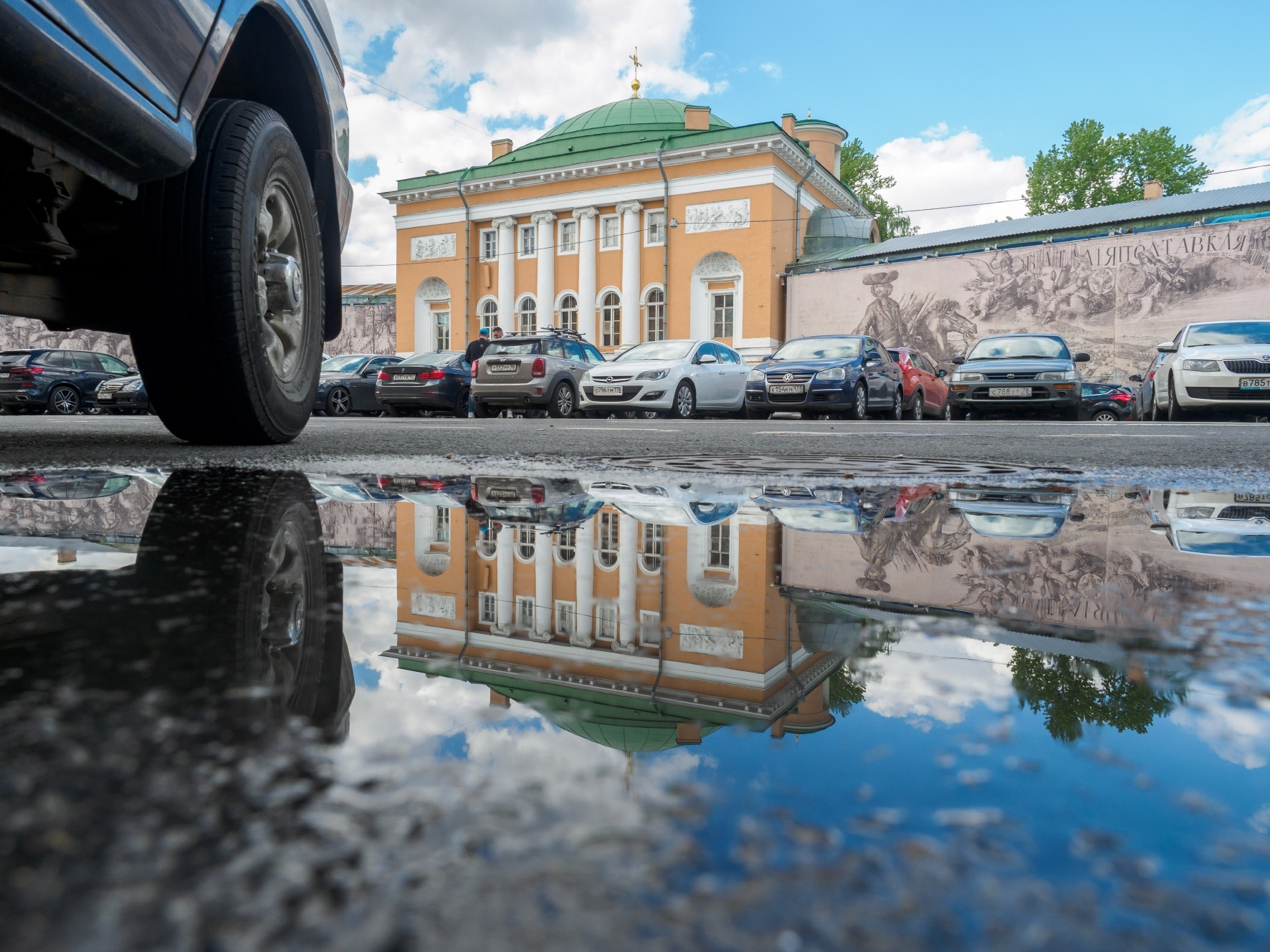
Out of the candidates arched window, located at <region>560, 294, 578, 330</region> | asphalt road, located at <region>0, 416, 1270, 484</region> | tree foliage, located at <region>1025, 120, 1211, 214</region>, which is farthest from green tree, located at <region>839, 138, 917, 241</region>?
asphalt road, located at <region>0, 416, 1270, 484</region>

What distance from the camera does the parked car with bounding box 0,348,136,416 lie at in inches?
675

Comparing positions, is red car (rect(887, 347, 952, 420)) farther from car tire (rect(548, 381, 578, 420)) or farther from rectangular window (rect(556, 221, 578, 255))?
rectangular window (rect(556, 221, 578, 255))

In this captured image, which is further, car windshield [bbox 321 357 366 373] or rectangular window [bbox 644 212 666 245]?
rectangular window [bbox 644 212 666 245]

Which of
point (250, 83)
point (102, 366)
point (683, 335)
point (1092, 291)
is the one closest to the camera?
point (250, 83)

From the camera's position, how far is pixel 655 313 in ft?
98.8

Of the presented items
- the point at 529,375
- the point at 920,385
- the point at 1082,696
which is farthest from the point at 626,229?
the point at 1082,696

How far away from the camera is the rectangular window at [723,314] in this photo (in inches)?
1131

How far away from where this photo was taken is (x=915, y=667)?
2.03 ft

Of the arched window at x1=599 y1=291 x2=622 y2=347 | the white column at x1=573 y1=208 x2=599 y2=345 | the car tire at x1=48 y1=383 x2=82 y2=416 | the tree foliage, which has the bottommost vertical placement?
the car tire at x1=48 y1=383 x2=82 y2=416

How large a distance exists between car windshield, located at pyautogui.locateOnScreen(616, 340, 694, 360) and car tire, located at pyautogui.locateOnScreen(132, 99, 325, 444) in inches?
429

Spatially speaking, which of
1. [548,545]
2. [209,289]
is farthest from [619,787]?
[209,289]

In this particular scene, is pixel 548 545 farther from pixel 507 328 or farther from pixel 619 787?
pixel 507 328

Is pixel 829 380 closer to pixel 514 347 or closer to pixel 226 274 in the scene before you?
pixel 514 347

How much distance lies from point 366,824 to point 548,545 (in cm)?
78
